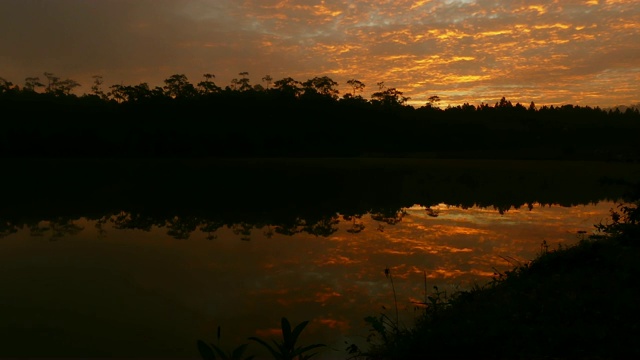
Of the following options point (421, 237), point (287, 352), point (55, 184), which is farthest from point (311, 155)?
point (287, 352)

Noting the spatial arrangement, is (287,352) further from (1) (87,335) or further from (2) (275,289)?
(2) (275,289)

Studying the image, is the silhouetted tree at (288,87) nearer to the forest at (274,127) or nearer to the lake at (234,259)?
the forest at (274,127)

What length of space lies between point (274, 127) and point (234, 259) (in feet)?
237

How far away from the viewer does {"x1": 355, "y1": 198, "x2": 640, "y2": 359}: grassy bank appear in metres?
5.18

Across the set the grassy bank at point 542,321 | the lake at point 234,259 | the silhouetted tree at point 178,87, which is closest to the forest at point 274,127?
the silhouetted tree at point 178,87

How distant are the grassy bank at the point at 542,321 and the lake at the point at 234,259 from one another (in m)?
1.13

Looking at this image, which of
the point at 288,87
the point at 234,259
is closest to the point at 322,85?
the point at 288,87

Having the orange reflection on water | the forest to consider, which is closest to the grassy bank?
the orange reflection on water

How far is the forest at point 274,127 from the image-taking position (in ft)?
228

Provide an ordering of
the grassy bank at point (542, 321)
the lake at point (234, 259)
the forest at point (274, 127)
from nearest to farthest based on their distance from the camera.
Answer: the grassy bank at point (542, 321) → the lake at point (234, 259) → the forest at point (274, 127)

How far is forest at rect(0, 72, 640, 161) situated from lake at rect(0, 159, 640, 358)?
4785cm

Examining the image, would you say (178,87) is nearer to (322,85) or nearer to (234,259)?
(322,85)

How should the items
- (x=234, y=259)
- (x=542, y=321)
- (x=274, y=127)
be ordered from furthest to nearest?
(x=274, y=127)
(x=234, y=259)
(x=542, y=321)

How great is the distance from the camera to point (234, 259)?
11422 millimetres
